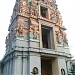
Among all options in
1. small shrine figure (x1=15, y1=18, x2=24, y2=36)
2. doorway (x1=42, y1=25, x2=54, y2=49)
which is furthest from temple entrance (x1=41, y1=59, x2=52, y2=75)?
small shrine figure (x1=15, y1=18, x2=24, y2=36)

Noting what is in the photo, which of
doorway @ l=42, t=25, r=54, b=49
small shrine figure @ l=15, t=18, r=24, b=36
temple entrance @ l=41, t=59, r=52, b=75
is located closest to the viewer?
small shrine figure @ l=15, t=18, r=24, b=36

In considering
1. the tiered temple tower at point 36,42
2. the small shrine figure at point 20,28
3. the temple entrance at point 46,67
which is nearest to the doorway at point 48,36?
the tiered temple tower at point 36,42

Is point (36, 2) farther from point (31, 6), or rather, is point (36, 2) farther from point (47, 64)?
point (47, 64)

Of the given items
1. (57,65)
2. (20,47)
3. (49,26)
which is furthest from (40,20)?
(57,65)

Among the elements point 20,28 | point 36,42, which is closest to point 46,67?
point 36,42

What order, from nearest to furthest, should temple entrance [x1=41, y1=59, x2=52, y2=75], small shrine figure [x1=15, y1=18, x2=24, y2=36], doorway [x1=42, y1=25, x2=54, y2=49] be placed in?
small shrine figure [x1=15, y1=18, x2=24, y2=36]
doorway [x1=42, y1=25, x2=54, y2=49]
temple entrance [x1=41, y1=59, x2=52, y2=75]

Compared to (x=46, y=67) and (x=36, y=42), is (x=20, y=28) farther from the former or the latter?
(x=46, y=67)

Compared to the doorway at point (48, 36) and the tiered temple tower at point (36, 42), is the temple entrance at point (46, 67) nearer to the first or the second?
the tiered temple tower at point (36, 42)

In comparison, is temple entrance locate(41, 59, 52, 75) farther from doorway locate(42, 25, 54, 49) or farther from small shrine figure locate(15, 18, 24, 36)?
small shrine figure locate(15, 18, 24, 36)

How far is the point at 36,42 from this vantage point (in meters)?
13.7

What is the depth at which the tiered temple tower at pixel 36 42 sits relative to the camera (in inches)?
498

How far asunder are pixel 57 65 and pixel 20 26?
4.92 m

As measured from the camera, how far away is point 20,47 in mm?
12930

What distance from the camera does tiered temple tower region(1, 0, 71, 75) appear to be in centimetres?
1265
